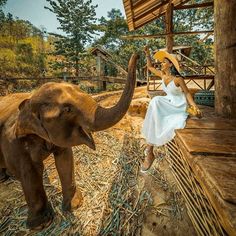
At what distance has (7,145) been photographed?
6.81ft

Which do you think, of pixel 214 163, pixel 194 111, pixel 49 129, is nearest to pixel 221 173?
pixel 214 163

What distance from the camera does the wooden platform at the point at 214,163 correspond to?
3.07 feet

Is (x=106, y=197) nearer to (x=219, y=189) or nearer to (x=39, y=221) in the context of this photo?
(x=39, y=221)

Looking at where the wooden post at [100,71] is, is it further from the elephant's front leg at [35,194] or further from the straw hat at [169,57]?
the elephant's front leg at [35,194]

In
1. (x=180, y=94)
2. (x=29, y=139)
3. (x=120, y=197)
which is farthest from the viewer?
(x=180, y=94)

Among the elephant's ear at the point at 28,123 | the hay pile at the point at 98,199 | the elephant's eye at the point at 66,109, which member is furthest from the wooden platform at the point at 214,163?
the elephant's ear at the point at 28,123

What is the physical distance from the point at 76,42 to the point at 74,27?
1.43 metres

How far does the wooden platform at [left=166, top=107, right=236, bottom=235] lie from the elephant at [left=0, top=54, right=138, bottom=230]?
661 millimetres

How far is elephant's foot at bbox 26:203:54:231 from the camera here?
2.23 m

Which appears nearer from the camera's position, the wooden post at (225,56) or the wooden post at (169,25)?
the wooden post at (225,56)

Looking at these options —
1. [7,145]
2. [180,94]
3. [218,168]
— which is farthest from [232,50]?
[7,145]

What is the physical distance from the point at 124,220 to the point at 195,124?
1407mm

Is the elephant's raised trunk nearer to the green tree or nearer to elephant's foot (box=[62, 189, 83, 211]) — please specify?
elephant's foot (box=[62, 189, 83, 211])

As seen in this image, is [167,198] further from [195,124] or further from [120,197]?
[195,124]
